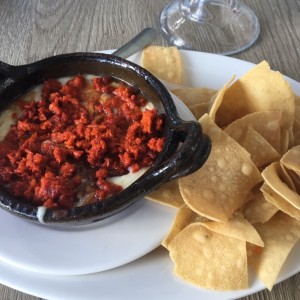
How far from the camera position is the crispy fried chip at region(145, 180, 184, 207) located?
1079 mm

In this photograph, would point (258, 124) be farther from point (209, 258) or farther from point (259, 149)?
point (209, 258)

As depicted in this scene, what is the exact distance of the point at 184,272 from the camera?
40.4 inches

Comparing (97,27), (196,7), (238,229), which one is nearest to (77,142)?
(238,229)

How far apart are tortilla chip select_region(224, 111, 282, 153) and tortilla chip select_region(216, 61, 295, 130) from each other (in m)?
0.05

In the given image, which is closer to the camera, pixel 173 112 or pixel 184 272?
pixel 184 272

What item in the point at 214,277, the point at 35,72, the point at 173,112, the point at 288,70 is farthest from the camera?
the point at 288,70

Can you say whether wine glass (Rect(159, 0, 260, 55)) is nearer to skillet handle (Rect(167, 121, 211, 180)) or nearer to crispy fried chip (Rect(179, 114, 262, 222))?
crispy fried chip (Rect(179, 114, 262, 222))

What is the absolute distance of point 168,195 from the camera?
1093 millimetres

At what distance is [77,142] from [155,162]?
21 centimetres

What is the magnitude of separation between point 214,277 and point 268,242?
14 cm

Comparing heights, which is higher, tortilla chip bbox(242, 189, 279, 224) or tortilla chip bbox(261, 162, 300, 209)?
tortilla chip bbox(261, 162, 300, 209)

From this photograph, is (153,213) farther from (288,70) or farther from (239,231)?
(288,70)

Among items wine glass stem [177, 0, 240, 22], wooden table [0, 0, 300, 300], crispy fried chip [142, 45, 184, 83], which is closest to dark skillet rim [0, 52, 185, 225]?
crispy fried chip [142, 45, 184, 83]

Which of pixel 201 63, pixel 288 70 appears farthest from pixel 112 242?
pixel 288 70
